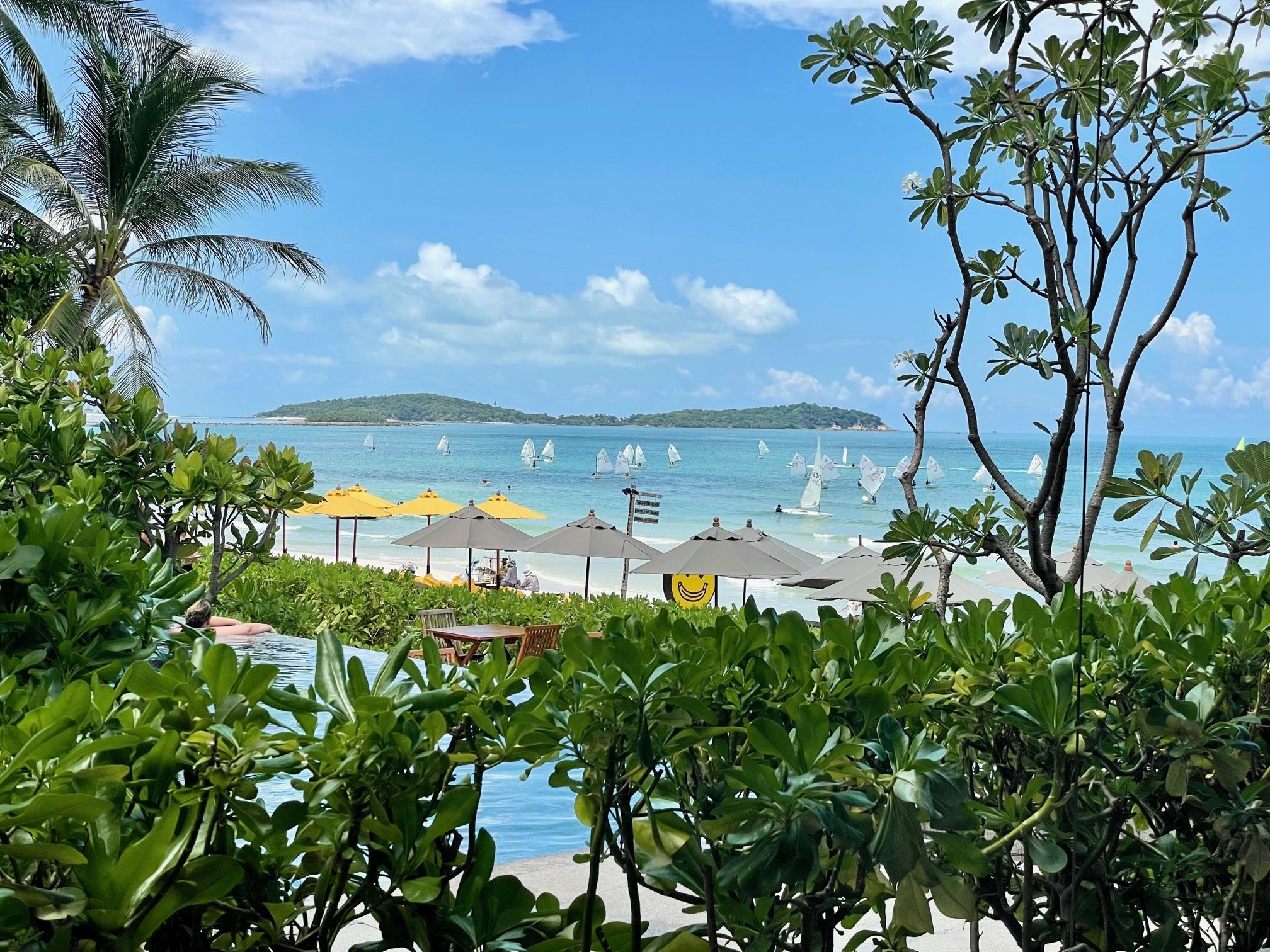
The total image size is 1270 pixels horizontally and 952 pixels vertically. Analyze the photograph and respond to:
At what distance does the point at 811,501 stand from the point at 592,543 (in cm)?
3853

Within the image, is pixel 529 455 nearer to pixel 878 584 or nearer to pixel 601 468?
pixel 601 468

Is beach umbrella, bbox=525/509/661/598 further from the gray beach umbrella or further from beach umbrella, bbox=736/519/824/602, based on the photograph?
beach umbrella, bbox=736/519/824/602

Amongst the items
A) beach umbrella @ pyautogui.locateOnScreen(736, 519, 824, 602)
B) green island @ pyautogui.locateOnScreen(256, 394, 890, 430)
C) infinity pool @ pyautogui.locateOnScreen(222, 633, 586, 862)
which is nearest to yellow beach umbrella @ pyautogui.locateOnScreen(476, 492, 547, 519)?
beach umbrella @ pyautogui.locateOnScreen(736, 519, 824, 602)

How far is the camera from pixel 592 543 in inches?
591

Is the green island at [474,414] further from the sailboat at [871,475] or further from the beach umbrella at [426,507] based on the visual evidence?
the beach umbrella at [426,507]

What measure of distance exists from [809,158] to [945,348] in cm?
13501

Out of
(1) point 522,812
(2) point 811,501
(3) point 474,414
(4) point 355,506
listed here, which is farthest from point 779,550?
(3) point 474,414

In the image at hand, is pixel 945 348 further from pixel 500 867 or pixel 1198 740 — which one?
pixel 500 867

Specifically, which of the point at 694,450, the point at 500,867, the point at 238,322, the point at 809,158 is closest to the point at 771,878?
the point at 500,867

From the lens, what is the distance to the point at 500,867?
180 inches

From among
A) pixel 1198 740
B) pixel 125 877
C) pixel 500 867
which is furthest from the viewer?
pixel 500 867

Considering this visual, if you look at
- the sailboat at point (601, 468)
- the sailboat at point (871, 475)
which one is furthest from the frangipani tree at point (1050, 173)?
the sailboat at point (601, 468)

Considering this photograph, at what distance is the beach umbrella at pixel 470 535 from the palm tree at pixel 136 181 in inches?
190

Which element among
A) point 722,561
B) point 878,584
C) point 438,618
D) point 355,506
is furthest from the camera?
point 355,506
